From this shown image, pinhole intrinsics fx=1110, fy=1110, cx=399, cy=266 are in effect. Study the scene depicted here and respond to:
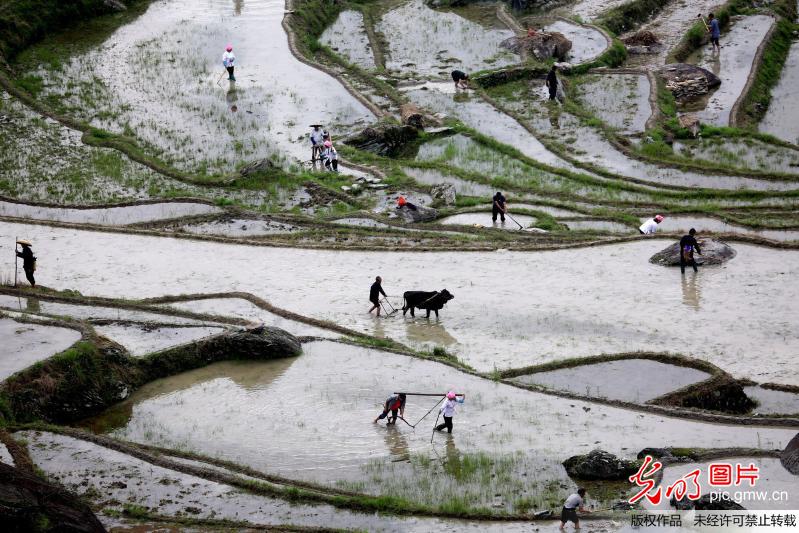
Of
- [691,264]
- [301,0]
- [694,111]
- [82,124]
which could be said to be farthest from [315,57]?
[691,264]

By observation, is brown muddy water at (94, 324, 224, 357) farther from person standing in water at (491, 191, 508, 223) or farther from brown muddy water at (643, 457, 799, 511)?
brown muddy water at (643, 457, 799, 511)

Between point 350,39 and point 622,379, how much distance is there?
29297 millimetres

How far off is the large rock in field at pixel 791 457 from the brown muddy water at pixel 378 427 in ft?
2.13

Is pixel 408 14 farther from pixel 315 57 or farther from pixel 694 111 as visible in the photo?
pixel 694 111

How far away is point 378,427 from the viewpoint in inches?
687

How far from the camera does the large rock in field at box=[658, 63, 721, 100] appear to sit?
38375 mm

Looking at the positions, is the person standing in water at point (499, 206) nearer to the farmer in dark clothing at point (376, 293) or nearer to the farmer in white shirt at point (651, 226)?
the farmer in white shirt at point (651, 226)

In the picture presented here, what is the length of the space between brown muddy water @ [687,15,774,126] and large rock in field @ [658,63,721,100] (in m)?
0.43

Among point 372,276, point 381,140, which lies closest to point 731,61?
point 381,140

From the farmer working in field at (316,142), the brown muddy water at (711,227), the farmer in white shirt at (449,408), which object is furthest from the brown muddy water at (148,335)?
the farmer working in field at (316,142)

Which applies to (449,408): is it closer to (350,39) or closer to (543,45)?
(543,45)

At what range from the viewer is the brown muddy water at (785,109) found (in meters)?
36.0

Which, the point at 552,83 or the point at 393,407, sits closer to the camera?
the point at 393,407

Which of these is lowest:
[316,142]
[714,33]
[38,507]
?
[38,507]
